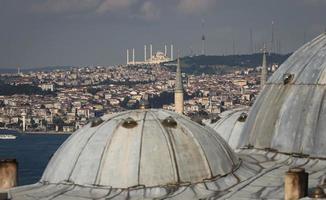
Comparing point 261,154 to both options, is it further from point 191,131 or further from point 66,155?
point 66,155

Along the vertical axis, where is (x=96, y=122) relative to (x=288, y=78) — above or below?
below

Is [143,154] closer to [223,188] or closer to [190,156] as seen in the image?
[190,156]

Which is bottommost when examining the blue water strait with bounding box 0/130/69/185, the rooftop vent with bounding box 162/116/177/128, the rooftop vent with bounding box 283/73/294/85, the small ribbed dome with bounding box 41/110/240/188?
the blue water strait with bounding box 0/130/69/185

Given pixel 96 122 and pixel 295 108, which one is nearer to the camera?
pixel 295 108

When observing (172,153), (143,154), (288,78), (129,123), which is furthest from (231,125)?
(143,154)

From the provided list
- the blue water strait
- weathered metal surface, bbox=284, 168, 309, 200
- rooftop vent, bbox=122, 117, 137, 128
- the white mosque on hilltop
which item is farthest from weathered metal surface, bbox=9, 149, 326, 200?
the blue water strait

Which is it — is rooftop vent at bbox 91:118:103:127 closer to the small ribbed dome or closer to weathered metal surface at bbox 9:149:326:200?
the small ribbed dome
